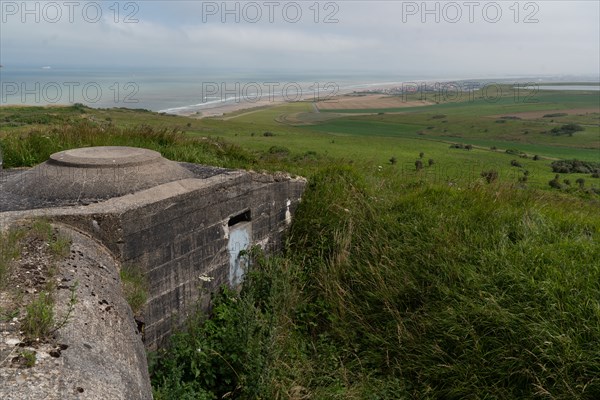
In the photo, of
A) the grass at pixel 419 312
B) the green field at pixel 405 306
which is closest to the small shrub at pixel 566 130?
the green field at pixel 405 306

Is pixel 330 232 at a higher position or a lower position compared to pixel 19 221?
lower

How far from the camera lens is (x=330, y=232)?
624 centimetres

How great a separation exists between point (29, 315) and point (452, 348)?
3468mm

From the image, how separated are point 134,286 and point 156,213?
0.70 metres

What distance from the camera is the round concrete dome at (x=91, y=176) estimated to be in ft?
15.1

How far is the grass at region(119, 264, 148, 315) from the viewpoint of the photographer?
3648 millimetres

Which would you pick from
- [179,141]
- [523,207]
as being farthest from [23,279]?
[179,141]

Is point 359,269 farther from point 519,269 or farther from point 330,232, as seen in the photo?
point 519,269

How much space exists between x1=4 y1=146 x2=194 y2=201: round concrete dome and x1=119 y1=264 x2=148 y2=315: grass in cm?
98

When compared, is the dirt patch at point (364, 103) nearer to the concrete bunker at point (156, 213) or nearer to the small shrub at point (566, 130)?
the small shrub at point (566, 130)

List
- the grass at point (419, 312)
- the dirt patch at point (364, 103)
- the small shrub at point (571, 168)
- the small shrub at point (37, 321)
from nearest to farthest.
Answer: the small shrub at point (37, 321), the grass at point (419, 312), the small shrub at point (571, 168), the dirt patch at point (364, 103)

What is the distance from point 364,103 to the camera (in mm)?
54625

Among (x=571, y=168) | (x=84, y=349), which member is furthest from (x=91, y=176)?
(x=571, y=168)

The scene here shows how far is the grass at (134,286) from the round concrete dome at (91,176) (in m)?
0.98
